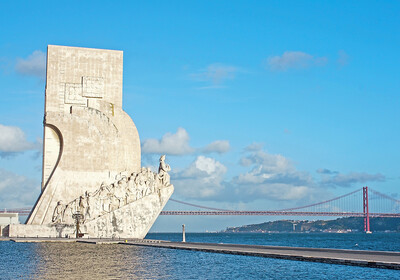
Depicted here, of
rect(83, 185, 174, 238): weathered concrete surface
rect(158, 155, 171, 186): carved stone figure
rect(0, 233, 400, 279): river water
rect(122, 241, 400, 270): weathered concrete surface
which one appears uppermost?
rect(158, 155, 171, 186): carved stone figure

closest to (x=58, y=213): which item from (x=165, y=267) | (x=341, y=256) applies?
(x=165, y=267)

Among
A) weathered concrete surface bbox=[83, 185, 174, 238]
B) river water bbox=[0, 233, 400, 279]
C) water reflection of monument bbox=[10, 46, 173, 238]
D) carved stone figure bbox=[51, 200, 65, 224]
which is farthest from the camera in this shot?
water reflection of monument bbox=[10, 46, 173, 238]

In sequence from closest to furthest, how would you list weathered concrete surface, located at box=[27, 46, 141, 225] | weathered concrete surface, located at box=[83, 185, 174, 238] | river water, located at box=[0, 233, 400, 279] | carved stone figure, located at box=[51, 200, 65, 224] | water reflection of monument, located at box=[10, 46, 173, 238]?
1. river water, located at box=[0, 233, 400, 279]
2. weathered concrete surface, located at box=[83, 185, 174, 238]
3. carved stone figure, located at box=[51, 200, 65, 224]
4. water reflection of monument, located at box=[10, 46, 173, 238]
5. weathered concrete surface, located at box=[27, 46, 141, 225]

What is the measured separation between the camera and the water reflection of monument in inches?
Result: 947

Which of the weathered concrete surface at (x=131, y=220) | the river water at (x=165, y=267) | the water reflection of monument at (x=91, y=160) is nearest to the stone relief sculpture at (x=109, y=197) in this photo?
the water reflection of monument at (x=91, y=160)

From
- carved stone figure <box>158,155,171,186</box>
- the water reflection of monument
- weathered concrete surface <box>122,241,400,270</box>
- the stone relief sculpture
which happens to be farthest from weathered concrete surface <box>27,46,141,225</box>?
weathered concrete surface <box>122,241,400,270</box>

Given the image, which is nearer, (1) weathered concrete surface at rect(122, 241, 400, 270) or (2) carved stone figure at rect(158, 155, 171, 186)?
(1) weathered concrete surface at rect(122, 241, 400, 270)

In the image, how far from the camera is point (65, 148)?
25.0 metres

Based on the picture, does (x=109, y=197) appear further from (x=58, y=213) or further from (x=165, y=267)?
(x=165, y=267)

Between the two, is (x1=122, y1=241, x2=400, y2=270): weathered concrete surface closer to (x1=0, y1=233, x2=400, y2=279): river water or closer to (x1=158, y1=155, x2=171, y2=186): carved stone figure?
(x1=0, y1=233, x2=400, y2=279): river water

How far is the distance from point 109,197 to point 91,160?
193 centimetres

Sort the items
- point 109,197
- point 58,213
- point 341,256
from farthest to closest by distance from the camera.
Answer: point 109,197
point 58,213
point 341,256

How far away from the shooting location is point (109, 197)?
24281 millimetres

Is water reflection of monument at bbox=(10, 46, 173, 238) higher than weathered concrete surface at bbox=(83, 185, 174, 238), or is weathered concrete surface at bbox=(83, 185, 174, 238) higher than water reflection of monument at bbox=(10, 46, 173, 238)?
water reflection of monument at bbox=(10, 46, 173, 238)
